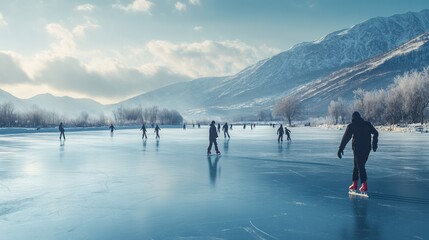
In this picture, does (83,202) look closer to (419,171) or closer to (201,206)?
(201,206)

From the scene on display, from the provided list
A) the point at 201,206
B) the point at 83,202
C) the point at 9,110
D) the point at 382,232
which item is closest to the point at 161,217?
the point at 201,206

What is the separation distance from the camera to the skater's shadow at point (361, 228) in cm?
554

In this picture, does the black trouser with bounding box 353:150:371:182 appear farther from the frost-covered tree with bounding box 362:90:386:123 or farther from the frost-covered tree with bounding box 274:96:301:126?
the frost-covered tree with bounding box 274:96:301:126

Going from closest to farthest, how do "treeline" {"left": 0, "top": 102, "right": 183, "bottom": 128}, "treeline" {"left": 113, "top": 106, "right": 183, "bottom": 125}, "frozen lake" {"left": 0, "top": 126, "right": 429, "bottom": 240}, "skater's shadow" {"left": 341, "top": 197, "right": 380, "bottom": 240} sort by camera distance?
"skater's shadow" {"left": 341, "top": 197, "right": 380, "bottom": 240} → "frozen lake" {"left": 0, "top": 126, "right": 429, "bottom": 240} → "treeline" {"left": 0, "top": 102, "right": 183, "bottom": 128} → "treeline" {"left": 113, "top": 106, "right": 183, "bottom": 125}

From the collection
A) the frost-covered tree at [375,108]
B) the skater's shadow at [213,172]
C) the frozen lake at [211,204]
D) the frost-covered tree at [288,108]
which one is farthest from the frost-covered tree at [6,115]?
the frost-covered tree at [288,108]

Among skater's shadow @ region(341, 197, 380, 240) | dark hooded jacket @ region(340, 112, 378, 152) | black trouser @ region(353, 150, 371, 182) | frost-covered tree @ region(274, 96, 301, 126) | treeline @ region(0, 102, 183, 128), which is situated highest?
frost-covered tree @ region(274, 96, 301, 126)

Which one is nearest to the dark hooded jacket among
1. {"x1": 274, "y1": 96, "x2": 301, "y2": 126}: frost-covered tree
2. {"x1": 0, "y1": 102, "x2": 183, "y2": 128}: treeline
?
{"x1": 0, "y1": 102, "x2": 183, "y2": 128}: treeline

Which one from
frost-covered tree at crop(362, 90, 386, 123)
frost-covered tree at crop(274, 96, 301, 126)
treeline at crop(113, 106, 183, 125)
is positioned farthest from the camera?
frost-covered tree at crop(274, 96, 301, 126)

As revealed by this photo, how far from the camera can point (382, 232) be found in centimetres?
572

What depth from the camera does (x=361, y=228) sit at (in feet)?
19.5

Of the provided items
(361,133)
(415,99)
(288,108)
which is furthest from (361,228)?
(288,108)

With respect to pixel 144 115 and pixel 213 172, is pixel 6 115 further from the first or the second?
pixel 213 172

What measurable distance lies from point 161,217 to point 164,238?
1.21 meters

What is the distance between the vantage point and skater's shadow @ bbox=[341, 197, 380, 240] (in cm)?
554
